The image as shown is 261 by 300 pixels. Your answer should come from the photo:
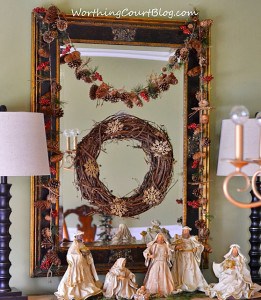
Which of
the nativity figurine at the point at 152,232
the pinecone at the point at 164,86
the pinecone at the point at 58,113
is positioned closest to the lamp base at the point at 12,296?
the nativity figurine at the point at 152,232

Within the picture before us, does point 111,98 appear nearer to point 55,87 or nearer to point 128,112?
point 128,112

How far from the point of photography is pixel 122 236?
3.26 m

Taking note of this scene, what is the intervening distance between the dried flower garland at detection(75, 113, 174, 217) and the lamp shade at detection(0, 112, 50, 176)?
0.35 metres

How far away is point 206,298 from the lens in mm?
3080

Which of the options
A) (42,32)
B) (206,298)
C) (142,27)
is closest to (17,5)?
(42,32)

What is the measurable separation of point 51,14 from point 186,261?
1.37m

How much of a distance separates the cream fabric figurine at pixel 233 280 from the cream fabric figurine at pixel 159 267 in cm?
22

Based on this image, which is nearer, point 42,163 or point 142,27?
point 42,163

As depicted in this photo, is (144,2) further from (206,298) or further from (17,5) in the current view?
(206,298)

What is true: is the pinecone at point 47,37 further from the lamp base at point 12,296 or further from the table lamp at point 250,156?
the lamp base at point 12,296

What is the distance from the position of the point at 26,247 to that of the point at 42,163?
0.52 m

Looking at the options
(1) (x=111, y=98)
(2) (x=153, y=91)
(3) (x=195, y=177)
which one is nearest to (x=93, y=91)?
(1) (x=111, y=98)

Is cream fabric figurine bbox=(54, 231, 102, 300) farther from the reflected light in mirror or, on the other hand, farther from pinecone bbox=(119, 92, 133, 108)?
the reflected light in mirror

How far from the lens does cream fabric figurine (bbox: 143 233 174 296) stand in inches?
120
